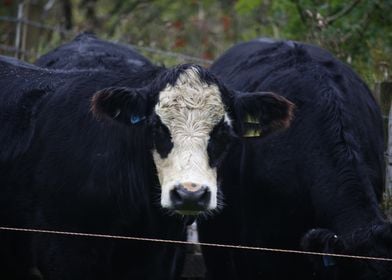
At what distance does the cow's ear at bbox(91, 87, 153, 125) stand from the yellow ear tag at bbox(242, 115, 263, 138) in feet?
2.05

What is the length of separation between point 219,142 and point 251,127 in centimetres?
38

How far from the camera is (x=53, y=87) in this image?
278 inches

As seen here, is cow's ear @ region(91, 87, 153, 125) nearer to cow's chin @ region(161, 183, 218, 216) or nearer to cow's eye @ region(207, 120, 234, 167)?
cow's eye @ region(207, 120, 234, 167)

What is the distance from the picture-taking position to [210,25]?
18734 mm

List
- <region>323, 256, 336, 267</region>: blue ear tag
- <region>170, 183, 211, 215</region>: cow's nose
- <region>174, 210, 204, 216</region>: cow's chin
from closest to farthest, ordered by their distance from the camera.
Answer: <region>170, 183, 211, 215</region>: cow's nose
<region>174, 210, 204, 216</region>: cow's chin
<region>323, 256, 336, 267</region>: blue ear tag

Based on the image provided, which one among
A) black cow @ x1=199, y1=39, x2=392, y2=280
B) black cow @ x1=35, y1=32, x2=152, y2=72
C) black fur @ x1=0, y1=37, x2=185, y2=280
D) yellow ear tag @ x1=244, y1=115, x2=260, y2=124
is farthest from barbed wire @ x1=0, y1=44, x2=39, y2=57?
yellow ear tag @ x1=244, y1=115, x2=260, y2=124

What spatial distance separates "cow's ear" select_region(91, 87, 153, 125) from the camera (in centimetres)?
632

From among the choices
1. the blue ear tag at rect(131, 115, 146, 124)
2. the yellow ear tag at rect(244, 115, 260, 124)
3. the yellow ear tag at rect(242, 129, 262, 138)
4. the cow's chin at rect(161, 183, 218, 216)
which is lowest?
the cow's chin at rect(161, 183, 218, 216)

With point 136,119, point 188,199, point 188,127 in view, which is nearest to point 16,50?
point 136,119

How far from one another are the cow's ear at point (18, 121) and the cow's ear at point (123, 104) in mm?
709

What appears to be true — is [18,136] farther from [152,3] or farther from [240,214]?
[152,3]

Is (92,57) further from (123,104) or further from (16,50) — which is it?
(16,50)

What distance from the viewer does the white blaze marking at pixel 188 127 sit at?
19.5 ft

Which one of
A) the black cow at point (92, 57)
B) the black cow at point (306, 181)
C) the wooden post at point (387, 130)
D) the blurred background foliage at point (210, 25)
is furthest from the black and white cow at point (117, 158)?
the blurred background foliage at point (210, 25)
